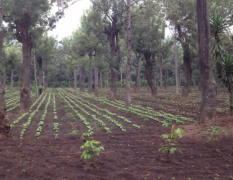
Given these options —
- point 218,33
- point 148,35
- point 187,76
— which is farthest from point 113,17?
point 218,33

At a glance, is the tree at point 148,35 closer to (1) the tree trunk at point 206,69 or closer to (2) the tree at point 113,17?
(2) the tree at point 113,17

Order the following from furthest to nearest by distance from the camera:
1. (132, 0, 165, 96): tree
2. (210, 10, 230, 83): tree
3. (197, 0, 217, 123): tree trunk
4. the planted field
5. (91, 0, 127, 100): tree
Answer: (132, 0, 165, 96): tree < (91, 0, 127, 100): tree < (210, 10, 230, 83): tree < (197, 0, 217, 123): tree trunk < the planted field

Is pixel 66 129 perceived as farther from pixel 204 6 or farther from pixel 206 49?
pixel 204 6

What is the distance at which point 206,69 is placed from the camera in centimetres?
900

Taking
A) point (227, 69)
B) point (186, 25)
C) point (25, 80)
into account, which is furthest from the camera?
point (186, 25)

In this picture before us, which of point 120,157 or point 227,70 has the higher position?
point 227,70

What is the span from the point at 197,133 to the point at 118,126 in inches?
139

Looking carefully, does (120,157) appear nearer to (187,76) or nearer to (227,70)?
(227,70)

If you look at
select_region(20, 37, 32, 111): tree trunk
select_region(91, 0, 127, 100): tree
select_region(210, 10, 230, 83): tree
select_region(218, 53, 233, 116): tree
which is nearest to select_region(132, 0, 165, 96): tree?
select_region(91, 0, 127, 100): tree

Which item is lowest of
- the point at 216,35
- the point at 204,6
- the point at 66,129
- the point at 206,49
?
the point at 66,129

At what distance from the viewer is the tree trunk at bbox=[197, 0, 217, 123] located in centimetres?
895

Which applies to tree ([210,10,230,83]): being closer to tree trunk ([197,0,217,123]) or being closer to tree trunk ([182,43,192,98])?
tree trunk ([197,0,217,123])

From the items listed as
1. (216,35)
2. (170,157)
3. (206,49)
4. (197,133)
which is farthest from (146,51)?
(170,157)

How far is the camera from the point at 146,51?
86.2 feet
